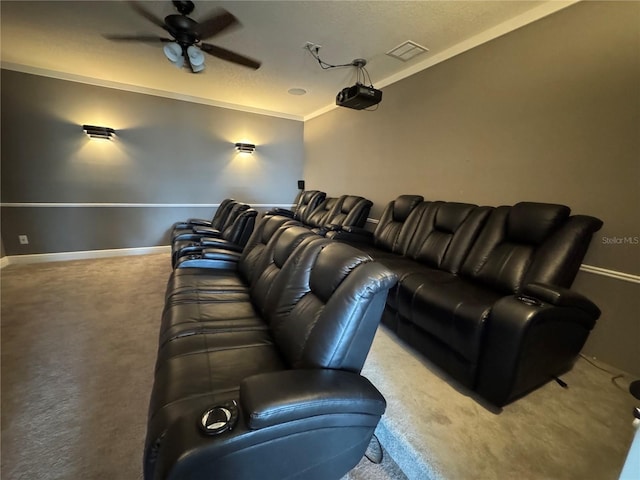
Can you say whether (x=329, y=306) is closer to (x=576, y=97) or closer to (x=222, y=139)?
(x=576, y=97)

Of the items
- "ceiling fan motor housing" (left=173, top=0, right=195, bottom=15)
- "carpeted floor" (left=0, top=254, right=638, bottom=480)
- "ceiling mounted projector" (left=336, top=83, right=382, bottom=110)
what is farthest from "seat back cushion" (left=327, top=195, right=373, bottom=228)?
"ceiling fan motor housing" (left=173, top=0, right=195, bottom=15)

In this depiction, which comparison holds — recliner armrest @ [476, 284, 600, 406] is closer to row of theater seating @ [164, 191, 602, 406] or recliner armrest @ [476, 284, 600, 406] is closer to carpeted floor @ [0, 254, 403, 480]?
row of theater seating @ [164, 191, 602, 406]

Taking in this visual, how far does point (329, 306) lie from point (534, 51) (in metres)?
2.79

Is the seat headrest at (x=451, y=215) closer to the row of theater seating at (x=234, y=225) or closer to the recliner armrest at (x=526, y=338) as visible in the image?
the recliner armrest at (x=526, y=338)

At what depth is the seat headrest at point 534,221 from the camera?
5.87ft

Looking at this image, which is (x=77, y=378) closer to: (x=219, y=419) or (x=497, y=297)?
(x=219, y=419)

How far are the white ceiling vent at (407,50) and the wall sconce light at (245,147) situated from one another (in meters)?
3.21

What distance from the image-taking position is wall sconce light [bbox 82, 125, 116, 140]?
13.0 ft

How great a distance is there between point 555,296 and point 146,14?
12.5 ft

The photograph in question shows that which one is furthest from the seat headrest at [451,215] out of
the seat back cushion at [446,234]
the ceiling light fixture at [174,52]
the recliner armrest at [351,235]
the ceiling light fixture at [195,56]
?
the ceiling light fixture at [174,52]

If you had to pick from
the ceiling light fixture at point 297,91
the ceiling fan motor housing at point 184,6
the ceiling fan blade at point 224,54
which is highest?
the ceiling light fixture at point 297,91

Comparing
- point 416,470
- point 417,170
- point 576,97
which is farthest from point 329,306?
point 417,170

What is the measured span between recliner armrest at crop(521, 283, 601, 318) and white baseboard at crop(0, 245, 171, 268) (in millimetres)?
5190

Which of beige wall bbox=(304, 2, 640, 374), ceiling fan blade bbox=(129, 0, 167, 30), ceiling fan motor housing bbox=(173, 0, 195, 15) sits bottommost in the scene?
beige wall bbox=(304, 2, 640, 374)
